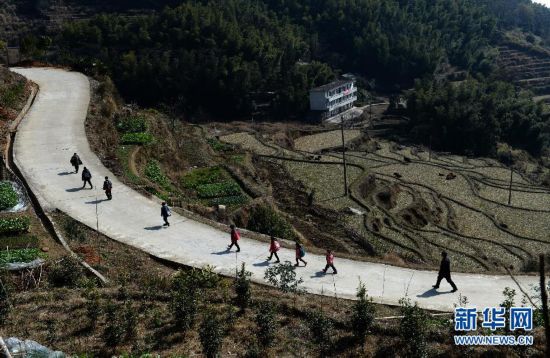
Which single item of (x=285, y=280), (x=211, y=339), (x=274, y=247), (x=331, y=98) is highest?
(x=211, y=339)

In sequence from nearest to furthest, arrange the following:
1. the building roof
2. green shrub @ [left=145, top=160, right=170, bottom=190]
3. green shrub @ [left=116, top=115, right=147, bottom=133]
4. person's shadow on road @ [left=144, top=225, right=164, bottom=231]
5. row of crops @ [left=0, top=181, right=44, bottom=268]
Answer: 1. row of crops @ [left=0, top=181, right=44, bottom=268]
2. person's shadow on road @ [left=144, top=225, right=164, bottom=231]
3. green shrub @ [left=145, top=160, right=170, bottom=190]
4. green shrub @ [left=116, top=115, right=147, bottom=133]
5. the building roof

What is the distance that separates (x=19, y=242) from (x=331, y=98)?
71795mm

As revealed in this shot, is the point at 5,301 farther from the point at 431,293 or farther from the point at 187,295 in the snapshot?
the point at 431,293

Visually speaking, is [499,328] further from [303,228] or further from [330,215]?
[330,215]

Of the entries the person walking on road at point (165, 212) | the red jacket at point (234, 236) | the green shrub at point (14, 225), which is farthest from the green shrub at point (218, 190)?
the green shrub at point (14, 225)

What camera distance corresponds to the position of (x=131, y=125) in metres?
36.8

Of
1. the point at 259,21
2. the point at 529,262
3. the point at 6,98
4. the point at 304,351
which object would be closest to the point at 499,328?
the point at 304,351

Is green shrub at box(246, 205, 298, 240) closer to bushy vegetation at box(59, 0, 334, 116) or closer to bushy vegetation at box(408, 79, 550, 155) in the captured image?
bushy vegetation at box(59, 0, 334, 116)

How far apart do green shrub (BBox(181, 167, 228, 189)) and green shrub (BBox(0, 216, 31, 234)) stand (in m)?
12.5

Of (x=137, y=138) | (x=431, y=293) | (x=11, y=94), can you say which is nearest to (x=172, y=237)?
(x=431, y=293)

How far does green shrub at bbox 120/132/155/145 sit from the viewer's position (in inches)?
1353

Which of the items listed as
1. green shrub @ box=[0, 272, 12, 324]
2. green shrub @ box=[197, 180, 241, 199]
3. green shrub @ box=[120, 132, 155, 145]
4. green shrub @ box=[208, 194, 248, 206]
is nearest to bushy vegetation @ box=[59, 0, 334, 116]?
green shrub @ box=[120, 132, 155, 145]

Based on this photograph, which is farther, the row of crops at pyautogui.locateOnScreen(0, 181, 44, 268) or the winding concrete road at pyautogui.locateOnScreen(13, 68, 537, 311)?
the winding concrete road at pyautogui.locateOnScreen(13, 68, 537, 311)

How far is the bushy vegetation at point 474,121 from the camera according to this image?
82.6 m
